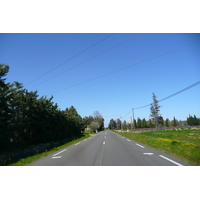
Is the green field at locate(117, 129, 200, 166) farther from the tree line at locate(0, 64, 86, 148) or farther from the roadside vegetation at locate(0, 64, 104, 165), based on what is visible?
the tree line at locate(0, 64, 86, 148)

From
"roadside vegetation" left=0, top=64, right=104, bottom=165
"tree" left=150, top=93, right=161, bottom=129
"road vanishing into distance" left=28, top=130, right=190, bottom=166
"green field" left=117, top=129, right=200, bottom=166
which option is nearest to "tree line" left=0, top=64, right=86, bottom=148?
"roadside vegetation" left=0, top=64, right=104, bottom=165

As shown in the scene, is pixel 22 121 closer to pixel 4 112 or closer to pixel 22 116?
pixel 22 116

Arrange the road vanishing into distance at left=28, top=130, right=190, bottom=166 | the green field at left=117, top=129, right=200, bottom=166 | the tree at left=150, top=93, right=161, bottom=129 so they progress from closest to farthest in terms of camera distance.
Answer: the road vanishing into distance at left=28, top=130, right=190, bottom=166
the green field at left=117, top=129, right=200, bottom=166
the tree at left=150, top=93, right=161, bottom=129

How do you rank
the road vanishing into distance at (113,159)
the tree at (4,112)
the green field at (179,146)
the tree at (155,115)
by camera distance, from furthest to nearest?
the tree at (155,115) → the tree at (4,112) → the green field at (179,146) → the road vanishing into distance at (113,159)

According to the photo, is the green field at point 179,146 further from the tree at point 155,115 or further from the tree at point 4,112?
the tree at point 155,115

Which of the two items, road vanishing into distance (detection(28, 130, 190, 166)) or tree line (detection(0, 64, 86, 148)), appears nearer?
road vanishing into distance (detection(28, 130, 190, 166))

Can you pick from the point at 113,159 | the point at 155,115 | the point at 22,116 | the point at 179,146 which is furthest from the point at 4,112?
the point at 155,115

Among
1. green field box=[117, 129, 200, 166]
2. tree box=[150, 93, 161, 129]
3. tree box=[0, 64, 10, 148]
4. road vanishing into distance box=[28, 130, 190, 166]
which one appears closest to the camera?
road vanishing into distance box=[28, 130, 190, 166]

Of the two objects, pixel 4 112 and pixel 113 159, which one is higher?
pixel 4 112

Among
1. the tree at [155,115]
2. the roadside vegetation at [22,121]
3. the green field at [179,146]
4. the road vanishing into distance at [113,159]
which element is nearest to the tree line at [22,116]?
the roadside vegetation at [22,121]
